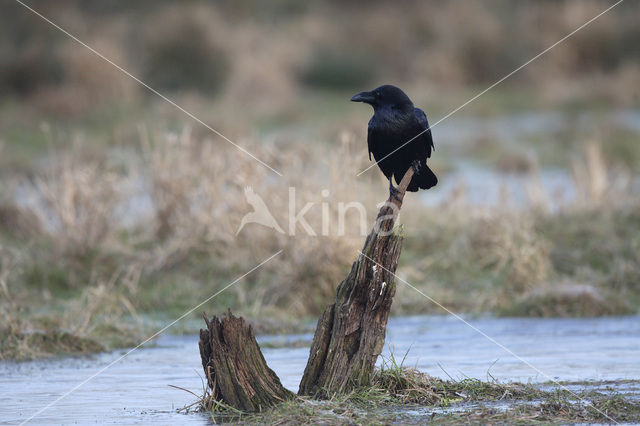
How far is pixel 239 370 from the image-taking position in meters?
5.94

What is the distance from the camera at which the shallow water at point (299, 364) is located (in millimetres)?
6410

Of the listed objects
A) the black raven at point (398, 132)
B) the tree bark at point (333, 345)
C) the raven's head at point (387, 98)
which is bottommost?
the tree bark at point (333, 345)

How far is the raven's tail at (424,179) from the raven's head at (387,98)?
461 millimetres

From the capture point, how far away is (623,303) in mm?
9406

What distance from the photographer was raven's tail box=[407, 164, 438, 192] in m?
7.04

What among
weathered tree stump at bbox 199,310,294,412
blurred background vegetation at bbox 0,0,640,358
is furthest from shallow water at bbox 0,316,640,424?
blurred background vegetation at bbox 0,0,640,358

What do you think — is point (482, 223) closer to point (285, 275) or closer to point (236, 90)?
point (285, 275)

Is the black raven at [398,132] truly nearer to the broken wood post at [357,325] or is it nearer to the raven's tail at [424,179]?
the raven's tail at [424,179]

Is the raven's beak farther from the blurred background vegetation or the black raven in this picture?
the blurred background vegetation

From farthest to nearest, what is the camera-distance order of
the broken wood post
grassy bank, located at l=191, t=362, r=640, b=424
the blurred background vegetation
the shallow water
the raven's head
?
the blurred background vegetation → the raven's head → the shallow water → the broken wood post → grassy bank, located at l=191, t=362, r=640, b=424

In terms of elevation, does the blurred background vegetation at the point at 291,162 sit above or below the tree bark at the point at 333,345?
above

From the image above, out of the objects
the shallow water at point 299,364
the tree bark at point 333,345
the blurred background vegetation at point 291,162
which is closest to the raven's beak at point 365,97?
the tree bark at point 333,345

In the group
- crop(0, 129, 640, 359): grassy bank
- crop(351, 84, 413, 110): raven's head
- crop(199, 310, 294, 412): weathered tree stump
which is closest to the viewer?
crop(199, 310, 294, 412): weathered tree stump

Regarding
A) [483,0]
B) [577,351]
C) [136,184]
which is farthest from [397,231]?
[483,0]
